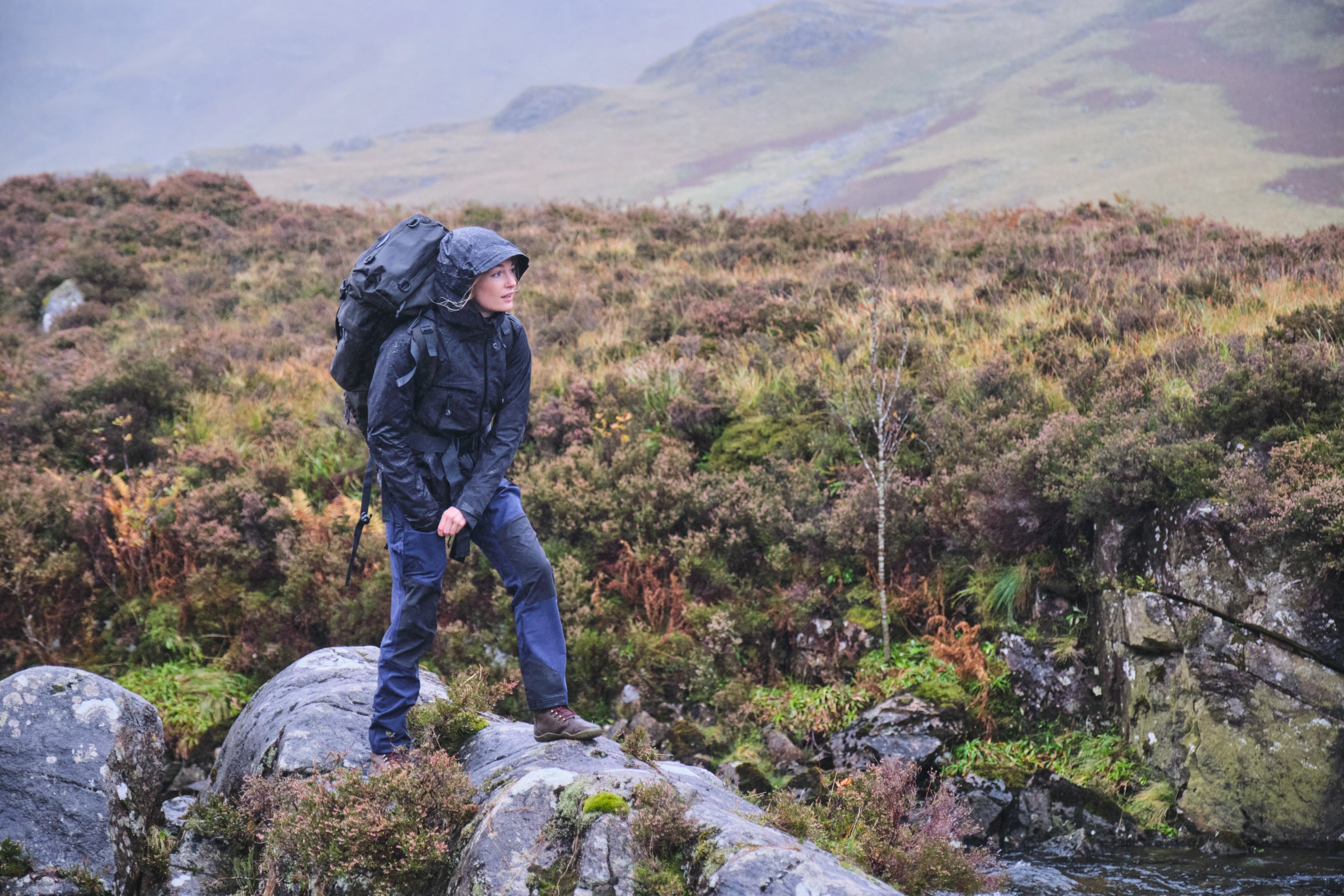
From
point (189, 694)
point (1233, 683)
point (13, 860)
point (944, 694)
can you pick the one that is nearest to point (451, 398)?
point (13, 860)

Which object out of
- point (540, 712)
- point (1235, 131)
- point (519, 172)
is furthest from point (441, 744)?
point (519, 172)

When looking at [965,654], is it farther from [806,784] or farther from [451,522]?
[451,522]

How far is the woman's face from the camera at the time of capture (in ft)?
13.1

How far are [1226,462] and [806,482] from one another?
3.39 metres

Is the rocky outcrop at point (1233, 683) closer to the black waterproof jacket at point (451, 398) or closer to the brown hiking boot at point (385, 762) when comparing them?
the black waterproof jacket at point (451, 398)

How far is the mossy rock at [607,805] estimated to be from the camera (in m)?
3.26

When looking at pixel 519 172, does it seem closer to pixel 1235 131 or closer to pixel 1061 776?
pixel 1235 131

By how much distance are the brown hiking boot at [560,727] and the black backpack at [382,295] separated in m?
1.52

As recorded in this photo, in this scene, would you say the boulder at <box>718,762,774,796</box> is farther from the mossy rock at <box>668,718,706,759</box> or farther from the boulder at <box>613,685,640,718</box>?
the boulder at <box>613,685,640,718</box>

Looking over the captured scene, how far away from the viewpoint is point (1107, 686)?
19.7 ft

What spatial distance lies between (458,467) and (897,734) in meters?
3.80

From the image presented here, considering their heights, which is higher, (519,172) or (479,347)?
(519,172)

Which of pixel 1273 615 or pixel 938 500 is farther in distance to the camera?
pixel 938 500

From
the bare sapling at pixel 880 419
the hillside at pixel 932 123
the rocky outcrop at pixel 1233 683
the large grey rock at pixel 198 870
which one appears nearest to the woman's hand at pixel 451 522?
the large grey rock at pixel 198 870
